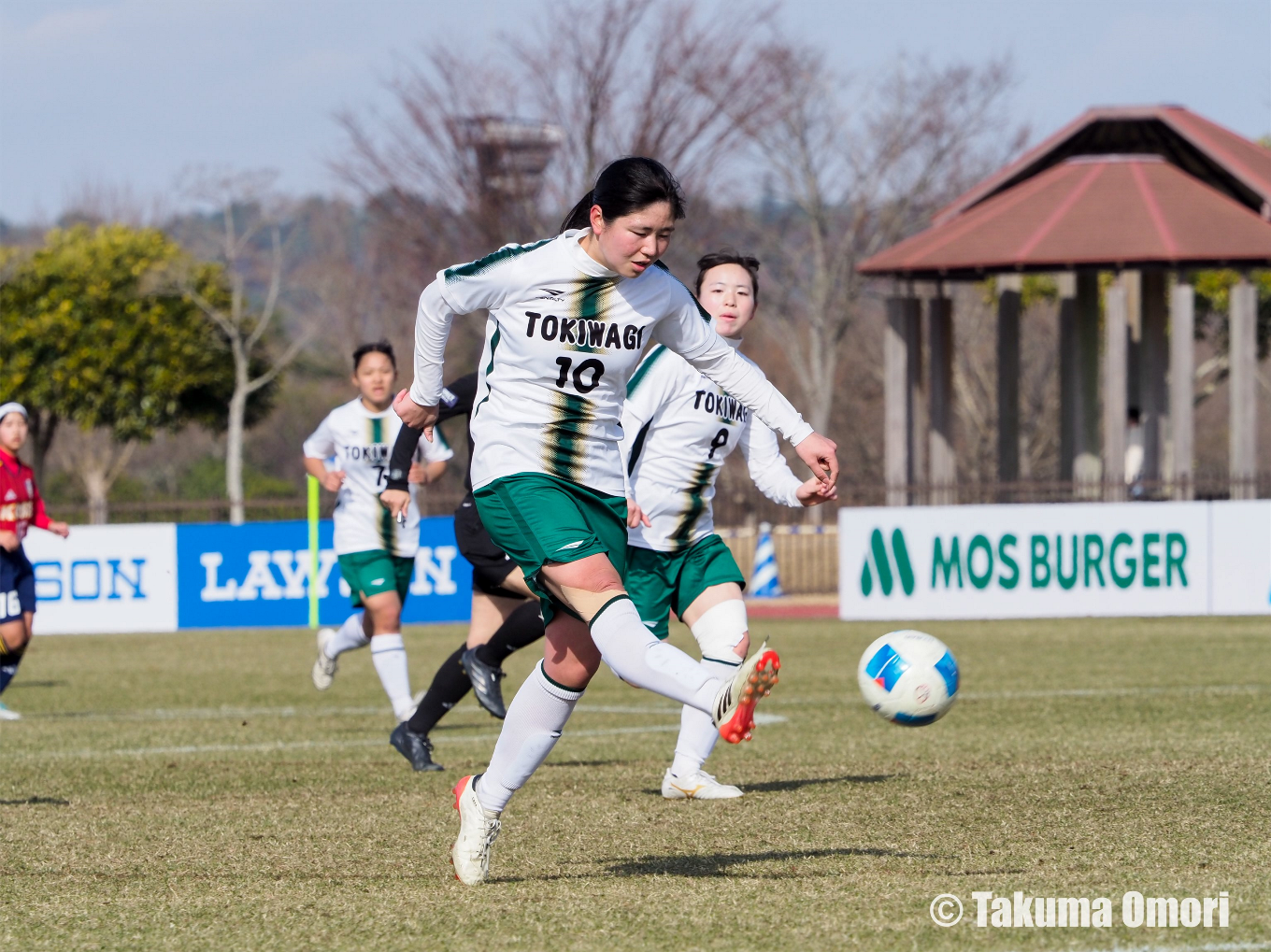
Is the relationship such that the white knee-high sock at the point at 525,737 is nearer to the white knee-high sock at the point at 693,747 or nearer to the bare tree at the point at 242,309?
the white knee-high sock at the point at 693,747

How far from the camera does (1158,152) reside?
29.6 meters

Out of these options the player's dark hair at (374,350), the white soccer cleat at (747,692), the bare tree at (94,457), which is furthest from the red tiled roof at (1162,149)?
the bare tree at (94,457)

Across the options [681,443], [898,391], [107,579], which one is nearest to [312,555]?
[107,579]

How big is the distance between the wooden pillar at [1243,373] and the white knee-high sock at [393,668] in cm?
1807

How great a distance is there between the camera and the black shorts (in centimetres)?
820

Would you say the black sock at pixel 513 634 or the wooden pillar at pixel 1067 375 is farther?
the wooden pillar at pixel 1067 375

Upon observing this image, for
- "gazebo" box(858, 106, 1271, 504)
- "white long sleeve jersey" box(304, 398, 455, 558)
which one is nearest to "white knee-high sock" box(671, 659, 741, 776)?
"white long sleeve jersey" box(304, 398, 455, 558)

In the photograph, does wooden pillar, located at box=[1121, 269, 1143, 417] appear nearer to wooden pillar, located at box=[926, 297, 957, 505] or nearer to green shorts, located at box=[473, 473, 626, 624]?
wooden pillar, located at box=[926, 297, 957, 505]

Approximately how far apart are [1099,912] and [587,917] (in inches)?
49.6

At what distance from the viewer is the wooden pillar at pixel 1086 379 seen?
2678 cm

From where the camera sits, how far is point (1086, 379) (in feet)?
90.5

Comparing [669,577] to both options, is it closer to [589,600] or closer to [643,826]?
[643,826]

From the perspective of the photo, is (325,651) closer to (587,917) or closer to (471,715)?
(471,715)

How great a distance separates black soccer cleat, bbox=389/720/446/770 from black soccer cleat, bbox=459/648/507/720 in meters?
0.32
